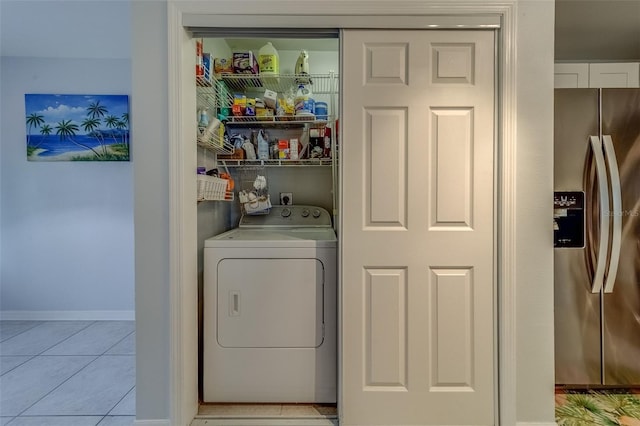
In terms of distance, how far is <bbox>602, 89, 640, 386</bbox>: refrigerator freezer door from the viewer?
5.48ft

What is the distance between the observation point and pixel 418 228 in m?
1.45

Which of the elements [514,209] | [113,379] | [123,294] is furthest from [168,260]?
[123,294]

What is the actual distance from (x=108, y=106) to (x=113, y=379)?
2.39m

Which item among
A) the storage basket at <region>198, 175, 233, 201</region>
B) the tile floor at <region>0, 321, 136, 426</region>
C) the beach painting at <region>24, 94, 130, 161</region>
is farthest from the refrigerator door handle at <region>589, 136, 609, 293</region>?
the beach painting at <region>24, 94, 130, 161</region>

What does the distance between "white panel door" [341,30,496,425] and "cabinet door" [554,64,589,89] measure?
88 centimetres

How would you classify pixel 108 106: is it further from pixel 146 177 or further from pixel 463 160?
pixel 463 160

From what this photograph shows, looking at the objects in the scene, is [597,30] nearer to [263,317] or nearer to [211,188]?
[211,188]

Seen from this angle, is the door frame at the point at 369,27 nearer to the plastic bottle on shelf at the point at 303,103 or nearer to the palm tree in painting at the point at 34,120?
the plastic bottle on shelf at the point at 303,103

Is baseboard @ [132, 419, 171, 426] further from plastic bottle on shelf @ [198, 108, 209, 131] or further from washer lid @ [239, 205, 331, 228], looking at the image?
plastic bottle on shelf @ [198, 108, 209, 131]

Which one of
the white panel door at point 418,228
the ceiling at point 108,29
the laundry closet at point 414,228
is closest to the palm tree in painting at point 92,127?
the ceiling at point 108,29

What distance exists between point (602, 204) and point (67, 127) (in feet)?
13.9

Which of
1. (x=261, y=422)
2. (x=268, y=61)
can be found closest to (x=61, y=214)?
(x=268, y=61)

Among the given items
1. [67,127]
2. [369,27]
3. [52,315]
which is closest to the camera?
[369,27]

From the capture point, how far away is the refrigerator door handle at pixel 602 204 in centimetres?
164
